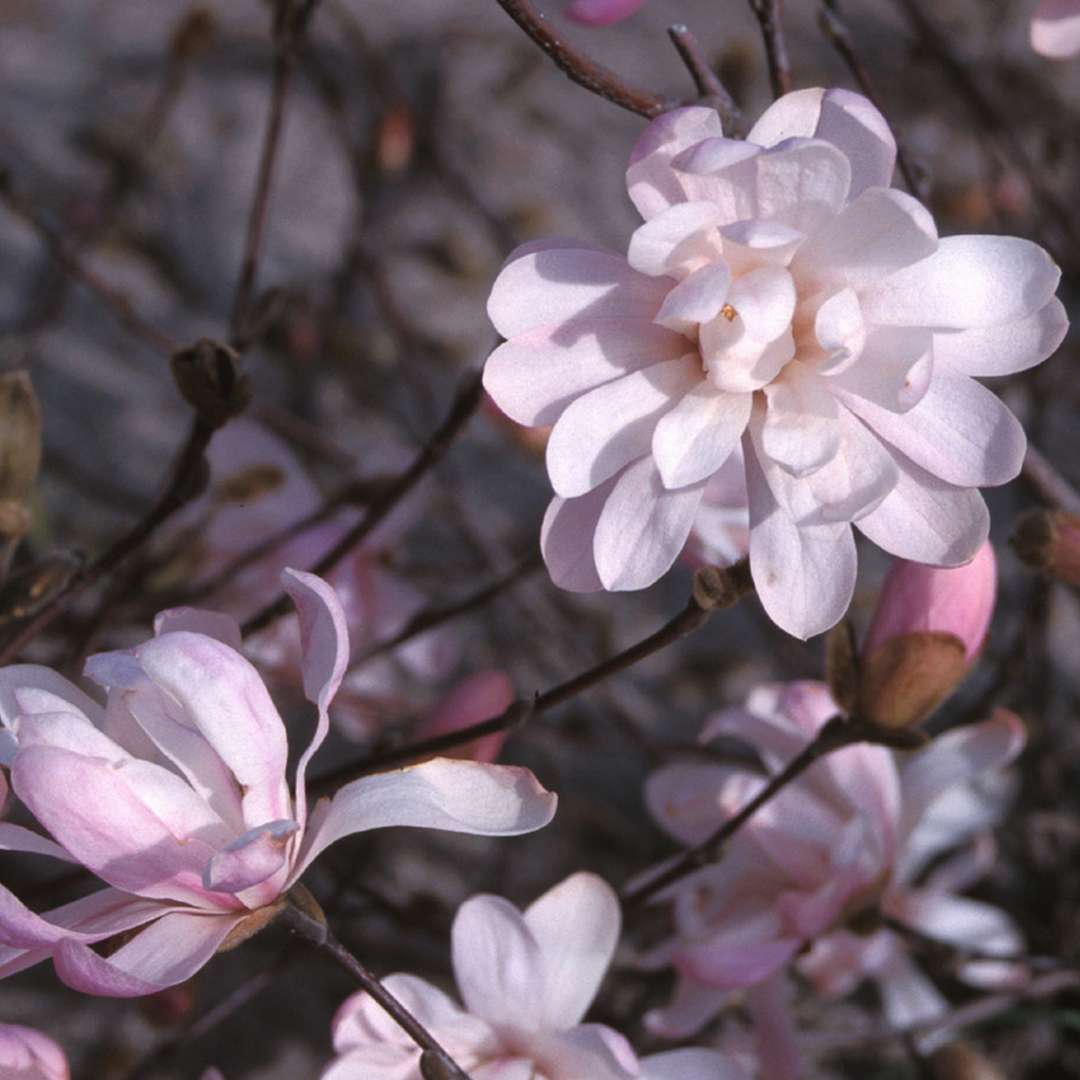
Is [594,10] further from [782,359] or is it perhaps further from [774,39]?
[782,359]

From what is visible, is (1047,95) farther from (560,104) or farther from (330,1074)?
(330,1074)

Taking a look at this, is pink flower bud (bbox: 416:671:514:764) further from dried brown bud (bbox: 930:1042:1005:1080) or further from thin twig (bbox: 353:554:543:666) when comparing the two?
dried brown bud (bbox: 930:1042:1005:1080)

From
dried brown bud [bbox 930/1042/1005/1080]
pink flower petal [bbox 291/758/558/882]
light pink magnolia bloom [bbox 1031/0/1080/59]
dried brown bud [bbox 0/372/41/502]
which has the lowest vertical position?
dried brown bud [bbox 930/1042/1005/1080]

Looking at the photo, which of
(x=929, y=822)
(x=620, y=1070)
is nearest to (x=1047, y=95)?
(x=929, y=822)

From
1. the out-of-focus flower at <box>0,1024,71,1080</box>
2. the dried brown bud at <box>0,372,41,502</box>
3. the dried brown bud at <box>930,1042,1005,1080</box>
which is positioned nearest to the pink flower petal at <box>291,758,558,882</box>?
the out-of-focus flower at <box>0,1024,71,1080</box>

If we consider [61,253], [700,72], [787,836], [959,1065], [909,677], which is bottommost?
[959,1065]

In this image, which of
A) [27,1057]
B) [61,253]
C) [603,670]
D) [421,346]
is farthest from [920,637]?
[421,346]
